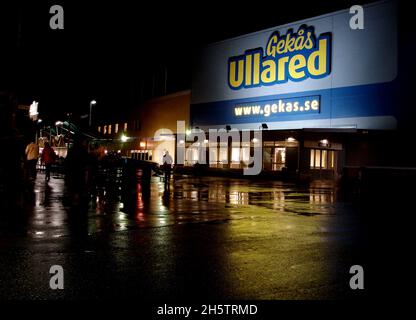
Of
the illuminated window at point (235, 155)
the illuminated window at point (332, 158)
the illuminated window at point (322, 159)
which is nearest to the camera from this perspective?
the illuminated window at point (322, 159)

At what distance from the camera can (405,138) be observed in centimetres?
2814

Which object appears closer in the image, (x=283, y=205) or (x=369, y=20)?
(x=283, y=205)

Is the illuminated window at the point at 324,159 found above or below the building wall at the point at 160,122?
below

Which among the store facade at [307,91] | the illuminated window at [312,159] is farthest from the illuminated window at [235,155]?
the illuminated window at [312,159]

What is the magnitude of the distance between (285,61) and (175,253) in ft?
98.9

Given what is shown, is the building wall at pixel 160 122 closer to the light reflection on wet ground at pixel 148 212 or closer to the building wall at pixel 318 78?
the building wall at pixel 318 78

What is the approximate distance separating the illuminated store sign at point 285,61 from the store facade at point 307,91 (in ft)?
0.25

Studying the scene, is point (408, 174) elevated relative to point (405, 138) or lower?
lower

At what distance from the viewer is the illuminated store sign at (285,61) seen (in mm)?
32125

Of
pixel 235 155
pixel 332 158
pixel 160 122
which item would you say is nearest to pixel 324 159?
pixel 332 158

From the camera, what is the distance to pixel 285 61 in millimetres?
34375

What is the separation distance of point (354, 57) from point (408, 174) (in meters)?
14.9

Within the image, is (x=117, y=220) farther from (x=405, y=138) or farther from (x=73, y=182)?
(x=405, y=138)
